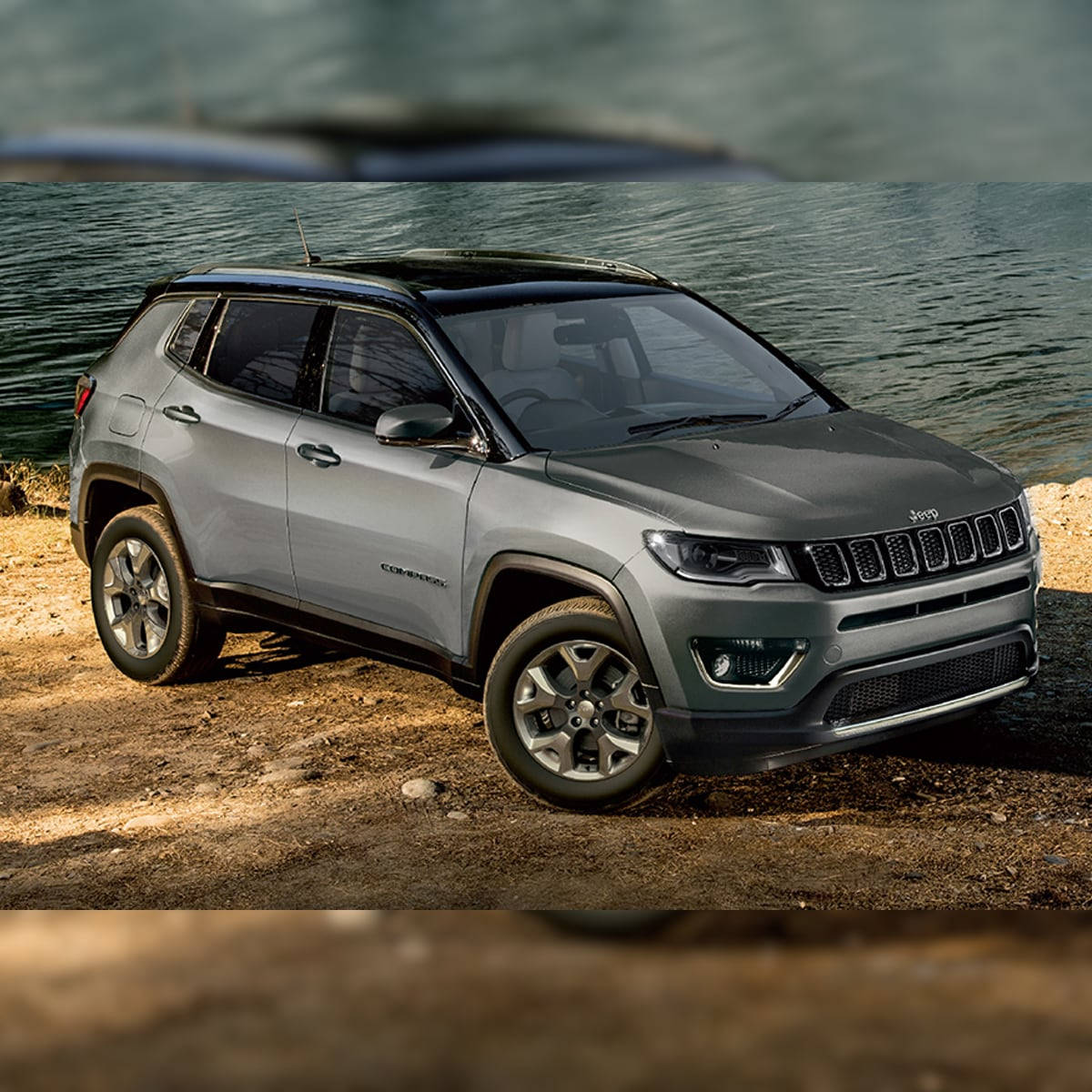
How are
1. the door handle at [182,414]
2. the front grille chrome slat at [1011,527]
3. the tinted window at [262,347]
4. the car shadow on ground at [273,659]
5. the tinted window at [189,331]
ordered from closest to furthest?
1. the front grille chrome slat at [1011,527]
2. the tinted window at [262,347]
3. the door handle at [182,414]
4. the tinted window at [189,331]
5. the car shadow on ground at [273,659]

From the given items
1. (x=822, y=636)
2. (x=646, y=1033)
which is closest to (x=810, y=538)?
(x=822, y=636)

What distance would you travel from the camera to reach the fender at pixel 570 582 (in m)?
5.11

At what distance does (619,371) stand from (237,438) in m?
1.62

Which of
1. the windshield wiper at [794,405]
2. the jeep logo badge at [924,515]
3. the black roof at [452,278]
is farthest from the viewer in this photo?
the black roof at [452,278]

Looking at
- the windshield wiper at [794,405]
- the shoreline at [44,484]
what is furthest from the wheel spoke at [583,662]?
the shoreline at [44,484]

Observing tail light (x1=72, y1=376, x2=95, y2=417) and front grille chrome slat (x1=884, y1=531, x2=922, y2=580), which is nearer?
front grille chrome slat (x1=884, y1=531, x2=922, y2=580)

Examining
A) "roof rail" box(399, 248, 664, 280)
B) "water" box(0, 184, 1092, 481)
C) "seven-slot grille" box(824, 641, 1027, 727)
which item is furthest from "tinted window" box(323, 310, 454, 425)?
"water" box(0, 184, 1092, 481)

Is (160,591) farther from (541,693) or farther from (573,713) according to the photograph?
(573,713)

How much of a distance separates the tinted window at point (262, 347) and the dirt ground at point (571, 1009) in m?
2.67

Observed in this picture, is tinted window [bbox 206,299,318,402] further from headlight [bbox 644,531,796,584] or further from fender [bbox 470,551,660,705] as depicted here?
headlight [bbox 644,531,796,584]

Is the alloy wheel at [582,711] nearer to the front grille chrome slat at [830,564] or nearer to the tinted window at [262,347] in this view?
the front grille chrome slat at [830,564]

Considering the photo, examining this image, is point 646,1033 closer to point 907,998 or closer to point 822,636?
point 907,998

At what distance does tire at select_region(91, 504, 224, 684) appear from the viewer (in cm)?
698

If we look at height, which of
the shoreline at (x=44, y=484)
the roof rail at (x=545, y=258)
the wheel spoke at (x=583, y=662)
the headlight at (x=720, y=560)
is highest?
the roof rail at (x=545, y=258)
